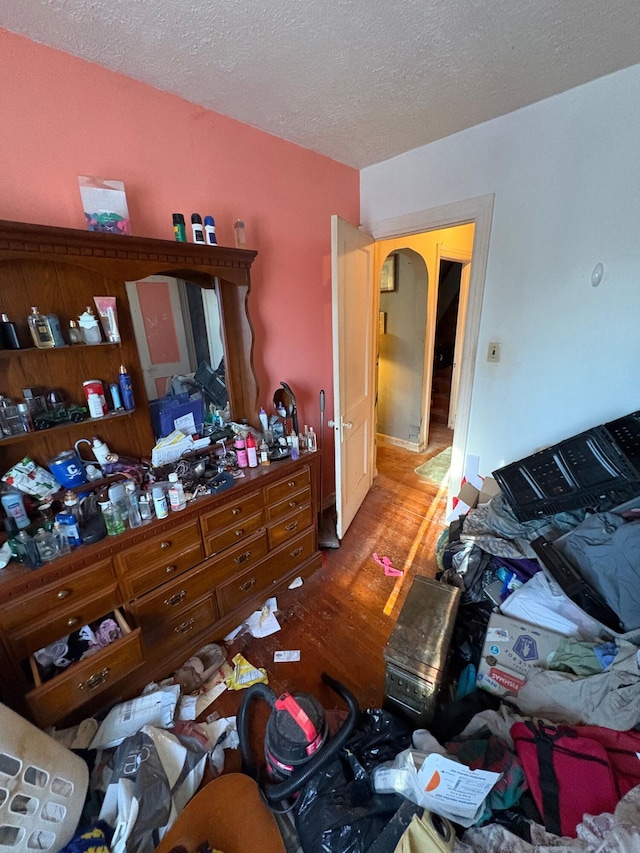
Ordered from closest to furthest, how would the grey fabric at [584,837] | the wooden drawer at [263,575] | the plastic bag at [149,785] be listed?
the grey fabric at [584,837], the plastic bag at [149,785], the wooden drawer at [263,575]

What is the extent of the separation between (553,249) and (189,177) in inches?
70.4

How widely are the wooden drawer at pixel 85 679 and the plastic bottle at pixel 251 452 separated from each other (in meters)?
0.80

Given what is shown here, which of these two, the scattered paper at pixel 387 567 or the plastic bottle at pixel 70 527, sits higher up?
the plastic bottle at pixel 70 527

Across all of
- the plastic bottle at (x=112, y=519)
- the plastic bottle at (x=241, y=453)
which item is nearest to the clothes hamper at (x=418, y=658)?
the plastic bottle at (x=241, y=453)

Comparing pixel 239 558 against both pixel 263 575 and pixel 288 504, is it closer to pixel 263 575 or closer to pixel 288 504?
pixel 263 575

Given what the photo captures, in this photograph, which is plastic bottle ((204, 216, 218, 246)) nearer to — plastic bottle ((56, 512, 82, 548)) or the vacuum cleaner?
plastic bottle ((56, 512, 82, 548))

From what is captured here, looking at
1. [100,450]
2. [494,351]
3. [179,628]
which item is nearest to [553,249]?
[494,351]

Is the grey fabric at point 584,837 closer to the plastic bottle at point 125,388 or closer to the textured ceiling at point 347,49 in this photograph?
the plastic bottle at point 125,388

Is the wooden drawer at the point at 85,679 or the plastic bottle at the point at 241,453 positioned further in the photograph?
the plastic bottle at the point at 241,453

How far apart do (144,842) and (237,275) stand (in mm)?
2040

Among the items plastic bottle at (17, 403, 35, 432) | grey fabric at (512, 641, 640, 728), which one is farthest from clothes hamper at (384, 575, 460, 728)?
plastic bottle at (17, 403, 35, 432)

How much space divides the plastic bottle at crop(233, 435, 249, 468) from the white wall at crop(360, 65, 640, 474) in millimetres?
1442

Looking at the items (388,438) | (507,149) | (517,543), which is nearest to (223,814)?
(517,543)

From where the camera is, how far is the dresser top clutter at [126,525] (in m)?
1.12
